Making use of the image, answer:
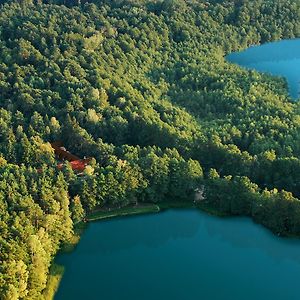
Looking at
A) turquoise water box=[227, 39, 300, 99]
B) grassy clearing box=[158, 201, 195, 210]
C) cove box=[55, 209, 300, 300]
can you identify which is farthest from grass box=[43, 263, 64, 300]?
turquoise water box=[227, 39, 300, 99]

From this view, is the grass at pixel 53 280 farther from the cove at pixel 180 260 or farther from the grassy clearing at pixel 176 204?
the grassy clearing at pixel 176 204

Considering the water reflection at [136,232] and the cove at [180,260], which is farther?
the water reflection at [136,232]

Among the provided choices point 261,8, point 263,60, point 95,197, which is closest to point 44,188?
point 95,197

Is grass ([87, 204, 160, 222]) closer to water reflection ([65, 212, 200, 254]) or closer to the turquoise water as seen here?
water reflection ([65, 212, 200, 254])

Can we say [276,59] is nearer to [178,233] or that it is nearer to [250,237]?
[250,237]

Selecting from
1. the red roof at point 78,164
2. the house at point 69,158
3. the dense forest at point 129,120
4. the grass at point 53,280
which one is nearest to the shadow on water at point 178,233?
the dense forest at point 129,120

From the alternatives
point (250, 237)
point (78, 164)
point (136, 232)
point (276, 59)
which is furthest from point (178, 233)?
point (276, 59)
